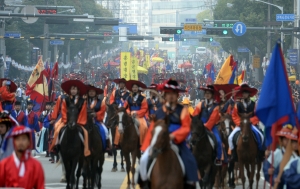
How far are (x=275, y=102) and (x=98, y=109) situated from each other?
8809 millimetres

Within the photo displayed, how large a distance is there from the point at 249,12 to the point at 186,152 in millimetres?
75449

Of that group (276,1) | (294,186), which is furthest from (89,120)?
(276,1)

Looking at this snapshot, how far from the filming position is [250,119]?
817 inches

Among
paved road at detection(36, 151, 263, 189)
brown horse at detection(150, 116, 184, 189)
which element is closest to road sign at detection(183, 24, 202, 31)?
paved road at detection(36, 151, 263, 189)

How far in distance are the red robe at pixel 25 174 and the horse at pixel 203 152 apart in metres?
7.34

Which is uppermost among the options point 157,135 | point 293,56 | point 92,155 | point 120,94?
point 157,135

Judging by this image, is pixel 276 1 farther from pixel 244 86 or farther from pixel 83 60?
pixel 244 86

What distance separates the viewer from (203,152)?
717 inches

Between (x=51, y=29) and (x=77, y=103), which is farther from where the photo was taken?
(x=51, y=29)

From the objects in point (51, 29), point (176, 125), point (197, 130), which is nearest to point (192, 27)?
point (51, 29)

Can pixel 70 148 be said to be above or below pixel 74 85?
below

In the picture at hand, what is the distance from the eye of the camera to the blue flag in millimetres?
12961

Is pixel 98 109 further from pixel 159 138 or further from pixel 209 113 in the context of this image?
pixel 159 138

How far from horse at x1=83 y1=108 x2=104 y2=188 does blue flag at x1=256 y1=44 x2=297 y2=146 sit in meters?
7.08
